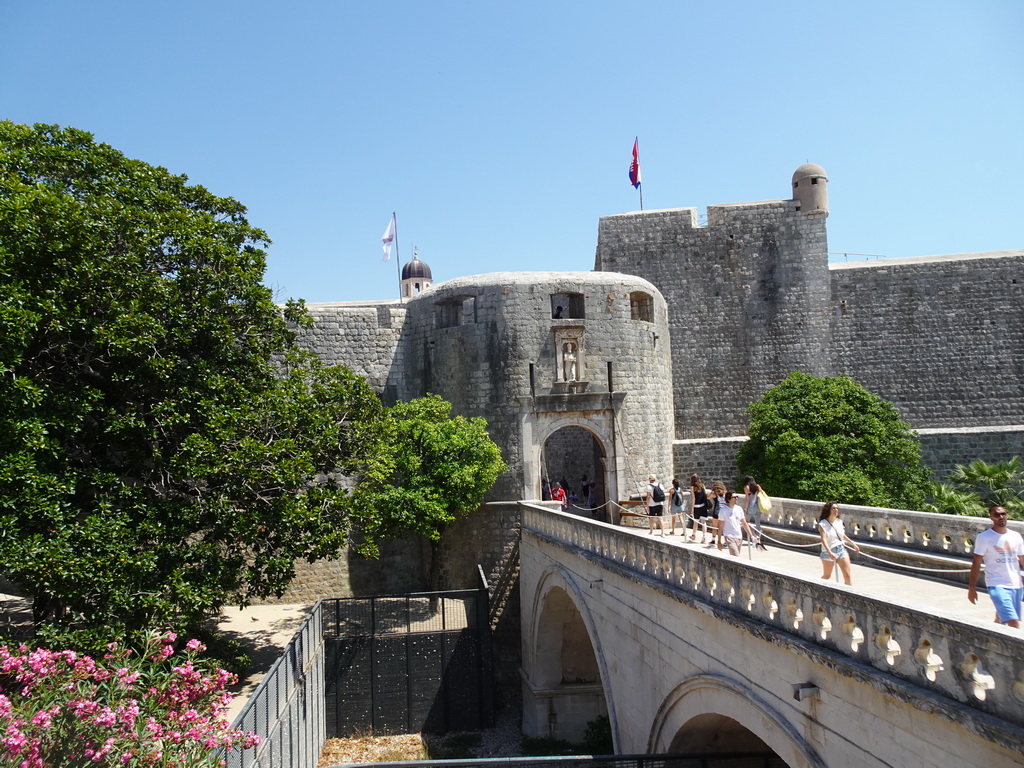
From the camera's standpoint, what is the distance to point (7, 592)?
19.1 metres

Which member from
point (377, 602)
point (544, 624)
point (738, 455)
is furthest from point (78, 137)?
point (738, 455)

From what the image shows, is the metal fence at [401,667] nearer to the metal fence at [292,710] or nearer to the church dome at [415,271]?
the metal fence at [292,710]

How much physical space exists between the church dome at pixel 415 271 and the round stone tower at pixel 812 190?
125ft

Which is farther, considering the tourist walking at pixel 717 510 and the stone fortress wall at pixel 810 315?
the stone fortress wall at pixel 810 315

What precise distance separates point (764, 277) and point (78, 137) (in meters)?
21.6

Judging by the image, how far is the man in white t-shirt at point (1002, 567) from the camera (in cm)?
620

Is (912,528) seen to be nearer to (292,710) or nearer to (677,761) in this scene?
(677,761)

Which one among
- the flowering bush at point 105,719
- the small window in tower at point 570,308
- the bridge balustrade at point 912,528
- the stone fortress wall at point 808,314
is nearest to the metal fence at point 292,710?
the flowering bush at point 105,719

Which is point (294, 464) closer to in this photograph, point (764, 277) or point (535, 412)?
point (535, 412)

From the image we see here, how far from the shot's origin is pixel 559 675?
18.7m

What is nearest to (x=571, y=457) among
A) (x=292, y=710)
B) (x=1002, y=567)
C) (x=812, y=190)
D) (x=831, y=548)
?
(x=812, y=190)

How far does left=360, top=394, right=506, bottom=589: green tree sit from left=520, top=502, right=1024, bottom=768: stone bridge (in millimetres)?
5019

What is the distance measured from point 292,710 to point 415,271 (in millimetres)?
48808

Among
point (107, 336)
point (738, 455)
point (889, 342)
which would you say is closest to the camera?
point (107, 336)
